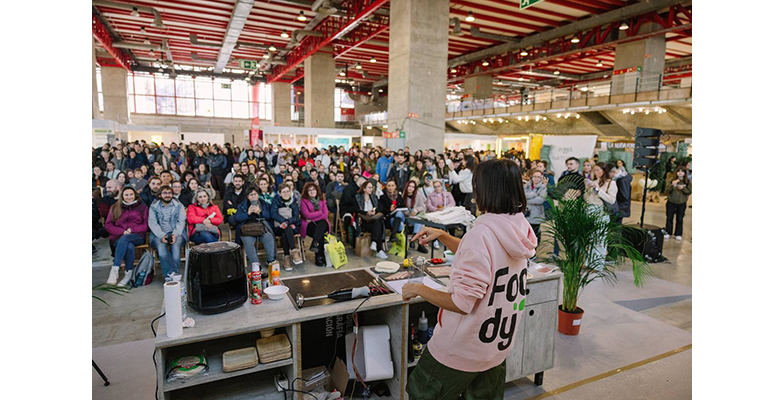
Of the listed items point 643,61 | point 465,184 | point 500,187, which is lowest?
point 465,184

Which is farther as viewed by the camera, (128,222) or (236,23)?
(236,23)

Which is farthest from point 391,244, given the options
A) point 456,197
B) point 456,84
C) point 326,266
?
point 456,84

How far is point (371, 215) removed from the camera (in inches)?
256

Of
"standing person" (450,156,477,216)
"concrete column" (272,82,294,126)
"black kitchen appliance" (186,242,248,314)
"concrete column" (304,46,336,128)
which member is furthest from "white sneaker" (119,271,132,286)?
"concrete column" (272,82,294,126)

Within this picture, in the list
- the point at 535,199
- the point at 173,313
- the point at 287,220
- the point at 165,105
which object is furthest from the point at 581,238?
the point at 165,105

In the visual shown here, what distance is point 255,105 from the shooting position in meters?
34.0

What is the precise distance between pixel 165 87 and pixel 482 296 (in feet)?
116

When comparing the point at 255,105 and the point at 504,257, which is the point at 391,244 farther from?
the point at 255,105

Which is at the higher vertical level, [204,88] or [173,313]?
[204,88]

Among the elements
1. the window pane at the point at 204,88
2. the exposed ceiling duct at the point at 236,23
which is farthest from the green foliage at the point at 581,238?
the window pane at the point at 204,88

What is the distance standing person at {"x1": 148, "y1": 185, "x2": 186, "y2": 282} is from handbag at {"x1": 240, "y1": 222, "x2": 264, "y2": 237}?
783 millimetres

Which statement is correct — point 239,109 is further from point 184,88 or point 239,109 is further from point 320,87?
point 320,87

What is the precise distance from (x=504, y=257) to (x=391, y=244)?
556 centimetres

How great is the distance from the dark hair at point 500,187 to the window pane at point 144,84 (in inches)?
1382
